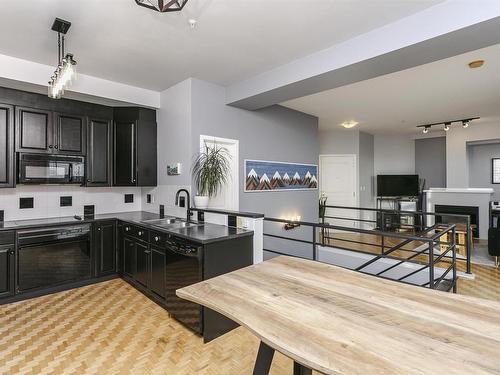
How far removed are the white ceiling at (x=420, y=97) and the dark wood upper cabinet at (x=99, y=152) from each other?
300 centimetres

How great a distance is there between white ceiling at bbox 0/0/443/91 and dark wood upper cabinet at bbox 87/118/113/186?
75 centimetres

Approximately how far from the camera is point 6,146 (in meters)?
3.21

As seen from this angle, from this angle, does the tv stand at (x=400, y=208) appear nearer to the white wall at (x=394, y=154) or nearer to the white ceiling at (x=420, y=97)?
the white wall at (x=394, y=154)

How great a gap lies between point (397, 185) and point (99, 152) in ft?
24.7

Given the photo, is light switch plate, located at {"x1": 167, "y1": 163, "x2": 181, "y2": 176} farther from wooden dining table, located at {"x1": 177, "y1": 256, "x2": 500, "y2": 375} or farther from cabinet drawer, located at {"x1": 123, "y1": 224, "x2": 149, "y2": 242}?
wooden dining table, located at {"x1": 177, "y1": 256, "x2": 500, "y2": 375}

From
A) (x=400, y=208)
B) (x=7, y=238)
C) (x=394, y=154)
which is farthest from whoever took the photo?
(x=394, y=154)

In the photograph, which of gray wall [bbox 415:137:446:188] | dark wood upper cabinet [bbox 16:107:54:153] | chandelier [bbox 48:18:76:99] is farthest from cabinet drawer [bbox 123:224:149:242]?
gray wall [bbox 415:137:446:188]

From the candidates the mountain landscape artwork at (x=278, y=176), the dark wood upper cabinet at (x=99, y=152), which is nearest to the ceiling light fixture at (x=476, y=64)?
the mountain landscape artwork at (x=278, y=176)

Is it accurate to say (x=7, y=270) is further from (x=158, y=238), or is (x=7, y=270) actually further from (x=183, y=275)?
(x=183, y=275)

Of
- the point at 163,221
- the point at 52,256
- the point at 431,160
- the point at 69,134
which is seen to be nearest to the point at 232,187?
the point at 163,221

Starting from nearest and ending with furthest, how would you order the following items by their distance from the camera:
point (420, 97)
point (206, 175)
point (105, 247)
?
point (206, 175) < point (105, 247) < point (420, 97)

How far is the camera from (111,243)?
3805 mm

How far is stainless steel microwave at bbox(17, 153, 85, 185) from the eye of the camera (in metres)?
3.34

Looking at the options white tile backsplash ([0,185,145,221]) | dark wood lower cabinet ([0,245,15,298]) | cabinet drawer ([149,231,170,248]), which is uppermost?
white tile backsplash ([0,185,145,221])
